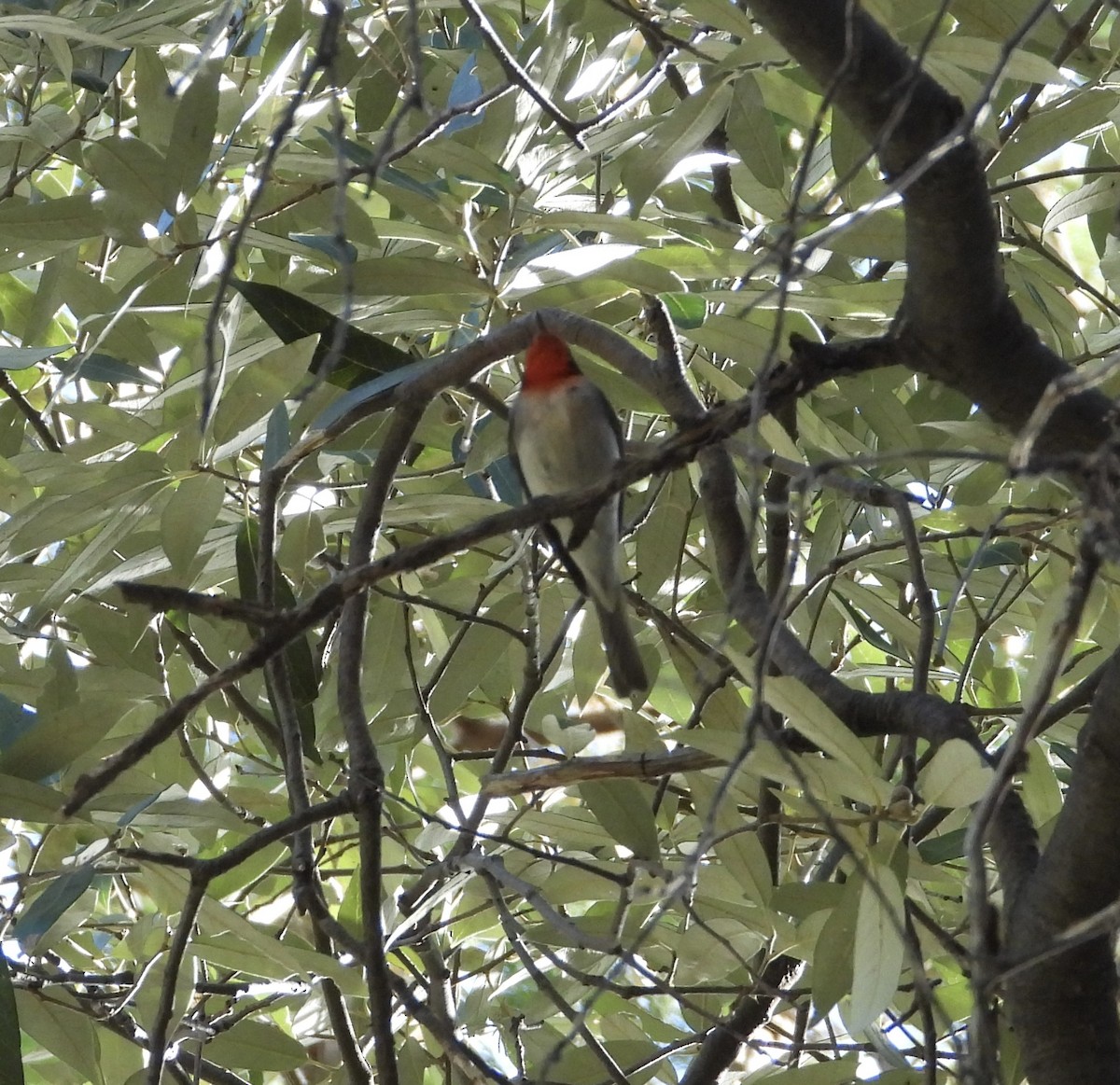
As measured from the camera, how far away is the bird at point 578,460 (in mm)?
2564

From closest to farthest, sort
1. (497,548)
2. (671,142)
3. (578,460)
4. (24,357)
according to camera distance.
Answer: (671,142) → (24,357) → (578,460) → (497,548)

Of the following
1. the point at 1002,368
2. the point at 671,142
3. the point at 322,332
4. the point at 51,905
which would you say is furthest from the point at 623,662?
the point at 1002,368

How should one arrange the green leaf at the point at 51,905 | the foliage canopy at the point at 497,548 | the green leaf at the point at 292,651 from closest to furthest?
the foliage canopy at the point at 497,548, the green leaf at the point at 51,905, the green leaf at the point at 292,651

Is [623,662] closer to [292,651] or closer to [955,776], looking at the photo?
[292,651]

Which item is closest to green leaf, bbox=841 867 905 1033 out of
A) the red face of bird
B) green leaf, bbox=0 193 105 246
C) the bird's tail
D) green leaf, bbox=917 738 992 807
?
green leaf, bbox=917 738 992 807

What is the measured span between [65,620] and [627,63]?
1.88m

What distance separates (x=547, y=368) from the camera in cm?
274

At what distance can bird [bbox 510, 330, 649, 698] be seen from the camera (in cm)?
256

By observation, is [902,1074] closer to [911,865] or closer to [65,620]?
[911,865]

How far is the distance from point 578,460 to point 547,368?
26cm

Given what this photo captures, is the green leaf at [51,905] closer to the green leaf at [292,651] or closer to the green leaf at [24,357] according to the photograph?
the green leaf at [292,651]

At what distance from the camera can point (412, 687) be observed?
8.63ft

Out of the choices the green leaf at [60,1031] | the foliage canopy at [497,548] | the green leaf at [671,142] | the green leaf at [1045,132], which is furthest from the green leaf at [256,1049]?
the green leaf at [1045,132]

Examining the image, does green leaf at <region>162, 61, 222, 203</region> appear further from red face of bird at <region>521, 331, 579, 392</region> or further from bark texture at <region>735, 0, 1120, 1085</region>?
bark texture at <region>735, 0, 1120, 1085</region>
